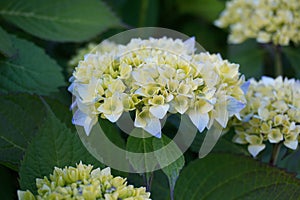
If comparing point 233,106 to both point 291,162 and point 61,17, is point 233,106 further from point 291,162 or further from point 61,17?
point 61,17

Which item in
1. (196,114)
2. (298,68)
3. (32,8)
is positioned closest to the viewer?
(196,114)

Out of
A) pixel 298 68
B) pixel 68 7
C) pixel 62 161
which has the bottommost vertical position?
pixel 298 68

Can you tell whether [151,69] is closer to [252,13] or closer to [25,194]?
[25,194]

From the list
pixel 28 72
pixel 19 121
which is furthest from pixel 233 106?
pixel 28 72

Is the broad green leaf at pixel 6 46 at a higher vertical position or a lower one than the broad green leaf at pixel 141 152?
higher

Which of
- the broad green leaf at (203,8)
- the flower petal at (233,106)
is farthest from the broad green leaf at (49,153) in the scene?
the broad green leaf at (203,8)

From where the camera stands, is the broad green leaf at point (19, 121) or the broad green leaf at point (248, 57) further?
the broad green leaf at point (248, 57)

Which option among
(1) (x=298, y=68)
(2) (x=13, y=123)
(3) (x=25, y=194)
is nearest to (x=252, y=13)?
(1) (x=298, y=68)

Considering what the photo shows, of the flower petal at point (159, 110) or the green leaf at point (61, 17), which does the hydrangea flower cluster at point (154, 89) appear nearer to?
the flower petal at point (159, 110)
